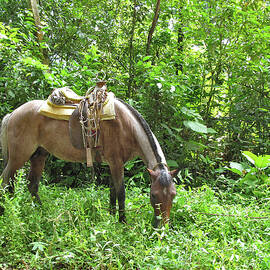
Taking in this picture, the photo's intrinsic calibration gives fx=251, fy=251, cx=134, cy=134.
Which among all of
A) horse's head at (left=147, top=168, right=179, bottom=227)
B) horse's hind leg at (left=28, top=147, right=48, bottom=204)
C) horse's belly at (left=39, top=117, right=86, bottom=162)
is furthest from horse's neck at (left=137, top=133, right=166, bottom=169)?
horse's hind leg at (left=28, top=147, right=48, bottom=204)

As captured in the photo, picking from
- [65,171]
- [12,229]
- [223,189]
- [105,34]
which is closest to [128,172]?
[65,171]

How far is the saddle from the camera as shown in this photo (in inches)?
108

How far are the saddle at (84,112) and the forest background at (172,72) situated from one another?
112cm

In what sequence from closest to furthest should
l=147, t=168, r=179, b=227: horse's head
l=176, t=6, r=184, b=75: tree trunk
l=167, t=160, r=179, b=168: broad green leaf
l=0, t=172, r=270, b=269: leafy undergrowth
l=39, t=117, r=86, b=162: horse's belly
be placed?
l=0, t=172, r=270, b=269: leafy undergrowth
l=147, t=168, r=179, b=227: horse's head
l=39, t=117, r=86, b=162: horse's belly
l=167, t=160, r=179, b=168: broad green leaf
l=176, t=6, r=184, b=75: tree trunk

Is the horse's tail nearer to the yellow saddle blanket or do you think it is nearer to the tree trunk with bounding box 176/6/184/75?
the yellow saddle blanket

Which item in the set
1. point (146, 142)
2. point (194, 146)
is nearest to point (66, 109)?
point (146, 142)

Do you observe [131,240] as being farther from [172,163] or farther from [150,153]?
[172,163]

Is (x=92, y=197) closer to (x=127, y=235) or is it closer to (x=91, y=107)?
(x=127, y=235)

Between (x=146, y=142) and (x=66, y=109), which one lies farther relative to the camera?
(x=66, y=109)

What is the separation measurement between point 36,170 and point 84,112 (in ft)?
3.57

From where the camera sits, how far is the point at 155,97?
446 cm

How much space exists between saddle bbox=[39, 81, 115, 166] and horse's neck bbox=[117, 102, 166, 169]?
24 centimetres

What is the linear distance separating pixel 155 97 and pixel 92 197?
2.11 m

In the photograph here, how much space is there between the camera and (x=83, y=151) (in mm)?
2930
